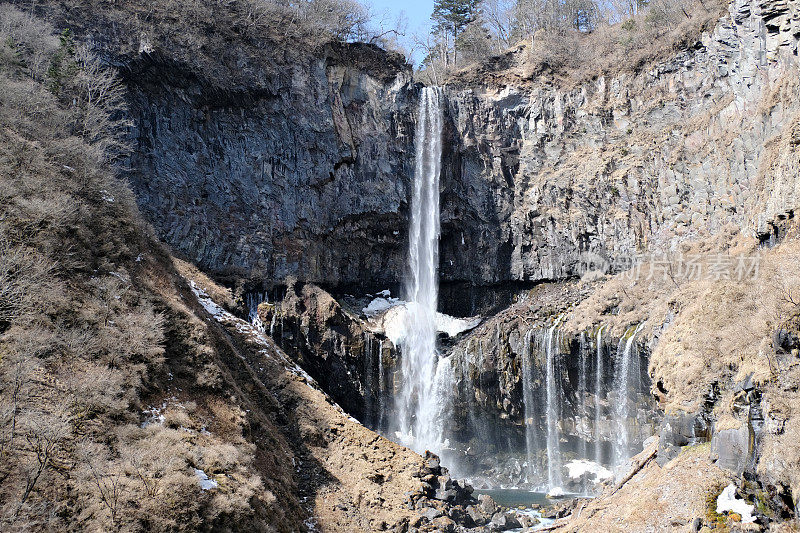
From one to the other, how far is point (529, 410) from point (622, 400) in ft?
17.2

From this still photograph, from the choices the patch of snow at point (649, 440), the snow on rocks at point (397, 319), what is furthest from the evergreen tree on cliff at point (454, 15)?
the patch of snow at point (649, 440)

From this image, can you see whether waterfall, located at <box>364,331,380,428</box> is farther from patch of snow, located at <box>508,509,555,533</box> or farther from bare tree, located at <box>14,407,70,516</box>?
bare tree, located at <box>14,407,70,516</box>

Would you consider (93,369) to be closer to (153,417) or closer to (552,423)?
(153,417)

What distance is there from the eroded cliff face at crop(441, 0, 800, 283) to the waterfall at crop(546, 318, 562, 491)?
8805 millimetres

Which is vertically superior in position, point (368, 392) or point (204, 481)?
point (204, 481)

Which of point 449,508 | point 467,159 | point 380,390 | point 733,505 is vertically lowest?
point 449,508

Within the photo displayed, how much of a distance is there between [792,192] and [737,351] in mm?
8606

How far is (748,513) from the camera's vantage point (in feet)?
39.9

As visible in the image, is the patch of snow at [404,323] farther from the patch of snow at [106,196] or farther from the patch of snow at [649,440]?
the patch of snow at [106,196]

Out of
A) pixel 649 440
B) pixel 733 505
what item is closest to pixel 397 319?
pixel 649 440

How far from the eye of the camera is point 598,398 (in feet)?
93.8

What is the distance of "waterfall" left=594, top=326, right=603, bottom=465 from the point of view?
28281 mm

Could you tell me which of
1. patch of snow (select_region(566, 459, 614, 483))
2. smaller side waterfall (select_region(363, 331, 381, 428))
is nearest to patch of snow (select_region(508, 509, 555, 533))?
patch of snow (select_region(566, 459, 614, 483))

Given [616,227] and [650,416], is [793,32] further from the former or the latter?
[650,416]
